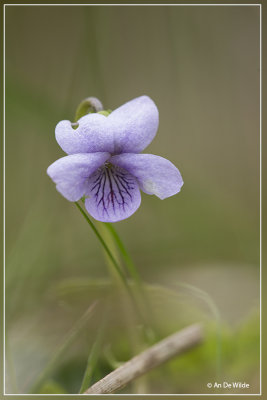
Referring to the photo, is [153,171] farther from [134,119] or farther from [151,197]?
[151,197]

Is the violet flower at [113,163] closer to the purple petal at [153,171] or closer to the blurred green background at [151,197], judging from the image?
the purple petal at [153,171]

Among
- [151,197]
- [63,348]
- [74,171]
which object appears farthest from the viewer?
[151,197]

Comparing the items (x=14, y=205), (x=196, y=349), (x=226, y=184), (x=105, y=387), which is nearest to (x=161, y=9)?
(x=226, y=184)

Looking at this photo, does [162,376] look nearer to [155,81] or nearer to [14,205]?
[14,205]

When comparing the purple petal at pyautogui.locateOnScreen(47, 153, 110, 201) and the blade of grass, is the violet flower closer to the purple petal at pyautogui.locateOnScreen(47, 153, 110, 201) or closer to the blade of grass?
the purple petal at pyautogui.locateOnScreen(47, 153, 110, 201)

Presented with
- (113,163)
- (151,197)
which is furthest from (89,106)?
(151,197)

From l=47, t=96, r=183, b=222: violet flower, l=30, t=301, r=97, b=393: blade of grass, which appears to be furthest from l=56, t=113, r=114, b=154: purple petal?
l=30, t=301, r=97, b=393: blade of grass

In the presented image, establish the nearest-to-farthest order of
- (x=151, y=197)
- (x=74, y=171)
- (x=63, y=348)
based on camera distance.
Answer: (x=74, y=171), (x=63, y=348), (x=151, y=197)
